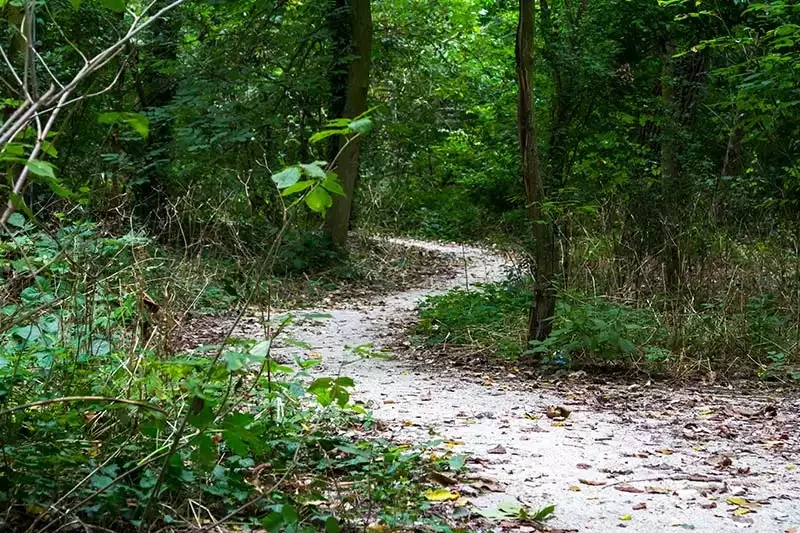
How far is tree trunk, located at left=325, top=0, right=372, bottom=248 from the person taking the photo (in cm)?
1363

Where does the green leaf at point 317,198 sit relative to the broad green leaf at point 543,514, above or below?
above

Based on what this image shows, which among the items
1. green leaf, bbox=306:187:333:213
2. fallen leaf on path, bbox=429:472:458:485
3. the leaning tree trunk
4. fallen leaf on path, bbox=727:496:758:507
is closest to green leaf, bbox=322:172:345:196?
green leaf, bbox=306:187:333:213

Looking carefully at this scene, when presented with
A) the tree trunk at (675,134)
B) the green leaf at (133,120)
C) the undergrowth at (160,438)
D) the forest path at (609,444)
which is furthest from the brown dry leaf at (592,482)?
the tree trunk at (675,134)

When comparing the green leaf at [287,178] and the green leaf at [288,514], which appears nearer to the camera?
the green leaf at [287,178]

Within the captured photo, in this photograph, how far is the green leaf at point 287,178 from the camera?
2.02 m

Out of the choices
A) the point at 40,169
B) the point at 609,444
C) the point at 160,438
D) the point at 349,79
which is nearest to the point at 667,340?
the point at 609,444

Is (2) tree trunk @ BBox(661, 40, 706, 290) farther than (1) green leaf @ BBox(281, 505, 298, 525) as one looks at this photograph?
Yes

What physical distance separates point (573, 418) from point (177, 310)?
283 cm

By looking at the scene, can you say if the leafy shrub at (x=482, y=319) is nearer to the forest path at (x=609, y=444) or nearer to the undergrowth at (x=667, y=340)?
the undergrowth at (x=667, y=340)

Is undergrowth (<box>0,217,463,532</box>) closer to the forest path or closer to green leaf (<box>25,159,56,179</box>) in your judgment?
the forest path

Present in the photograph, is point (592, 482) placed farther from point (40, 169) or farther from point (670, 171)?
point (670, 171)

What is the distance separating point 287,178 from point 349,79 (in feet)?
40.6

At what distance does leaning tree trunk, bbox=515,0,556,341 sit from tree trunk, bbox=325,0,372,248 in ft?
19.8

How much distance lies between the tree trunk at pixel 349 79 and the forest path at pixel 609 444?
257 inches
